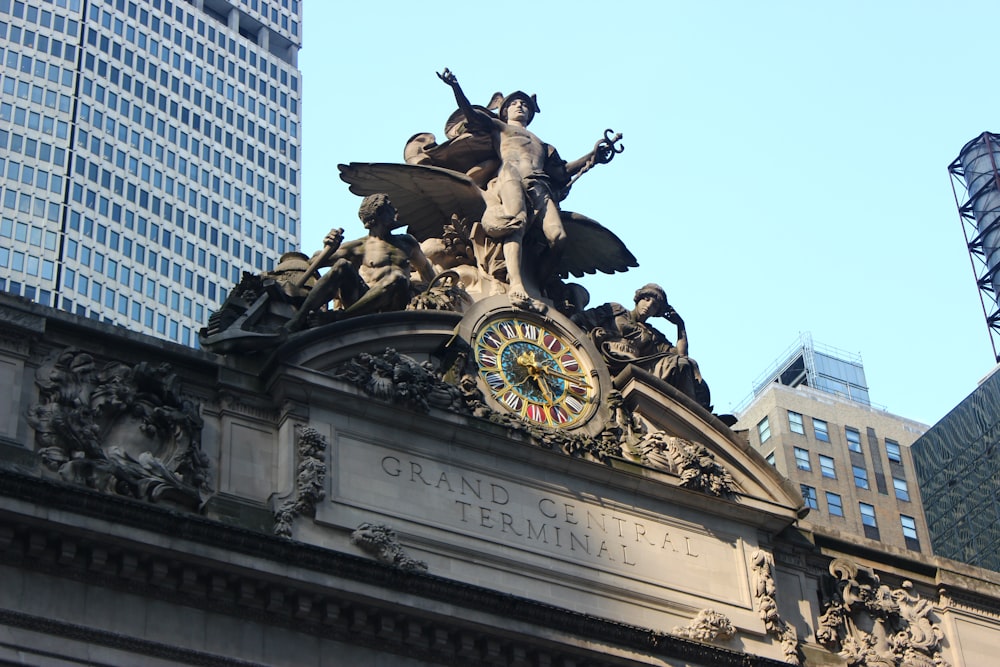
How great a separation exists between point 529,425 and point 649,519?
298 cm

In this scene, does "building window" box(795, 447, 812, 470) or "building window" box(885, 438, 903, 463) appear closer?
"building window" box(795, 447, 812, 470)

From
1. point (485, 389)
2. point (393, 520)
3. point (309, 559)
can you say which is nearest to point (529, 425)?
point (485, 389)

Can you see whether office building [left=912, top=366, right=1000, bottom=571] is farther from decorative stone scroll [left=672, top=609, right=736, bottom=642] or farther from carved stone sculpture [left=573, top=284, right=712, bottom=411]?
decorative stone scroll [left=672, top=609, right=736, bottom=642]

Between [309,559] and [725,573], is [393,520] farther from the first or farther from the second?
[725,573]

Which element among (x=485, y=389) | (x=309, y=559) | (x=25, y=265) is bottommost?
(x=309, y=559)

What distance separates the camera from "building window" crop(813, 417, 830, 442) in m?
83.9

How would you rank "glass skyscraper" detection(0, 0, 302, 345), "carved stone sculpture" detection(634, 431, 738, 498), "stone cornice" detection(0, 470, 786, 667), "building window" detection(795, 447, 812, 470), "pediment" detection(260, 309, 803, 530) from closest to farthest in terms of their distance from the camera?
"stone cornice" detection(0, 470, 786, 667) < "pediment" detection(260, 309, 803, 530) < "carved stone sculpture" detection(634, 431, 738, 498) < "building window" detection(795, 447, 812, 470) < "glass skyscraper" detection(0, 0, 302, 345)

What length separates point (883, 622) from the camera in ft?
122

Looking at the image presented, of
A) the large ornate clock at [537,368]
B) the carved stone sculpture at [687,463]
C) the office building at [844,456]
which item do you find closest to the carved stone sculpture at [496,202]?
the large ornate clock at [537,368]

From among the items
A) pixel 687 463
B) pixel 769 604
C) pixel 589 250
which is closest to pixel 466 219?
pixel 589 250

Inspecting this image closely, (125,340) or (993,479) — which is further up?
(993,479)

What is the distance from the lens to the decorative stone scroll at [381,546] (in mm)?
30812

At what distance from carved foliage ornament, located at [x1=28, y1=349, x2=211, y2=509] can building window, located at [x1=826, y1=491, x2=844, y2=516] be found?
171 feet

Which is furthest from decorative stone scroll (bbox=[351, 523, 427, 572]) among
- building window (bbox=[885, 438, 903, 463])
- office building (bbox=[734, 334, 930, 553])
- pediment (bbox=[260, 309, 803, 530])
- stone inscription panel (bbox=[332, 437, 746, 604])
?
building window (bbox=[885, 438, 903, 463])
